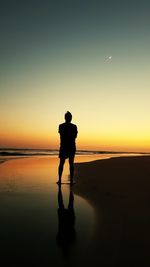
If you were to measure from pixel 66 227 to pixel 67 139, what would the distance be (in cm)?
568

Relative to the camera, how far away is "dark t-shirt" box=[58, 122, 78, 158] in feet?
32.1

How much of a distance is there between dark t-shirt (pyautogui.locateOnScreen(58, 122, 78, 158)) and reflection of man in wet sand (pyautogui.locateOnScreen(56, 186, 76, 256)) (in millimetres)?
3547

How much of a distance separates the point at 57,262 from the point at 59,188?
5.40 m

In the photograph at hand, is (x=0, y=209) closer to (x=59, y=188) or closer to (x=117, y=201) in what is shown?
(x=117, y=201)

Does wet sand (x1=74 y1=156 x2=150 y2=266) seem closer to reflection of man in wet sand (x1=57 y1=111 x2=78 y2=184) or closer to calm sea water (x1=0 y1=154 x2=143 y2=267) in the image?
calm sea water (x1=0 y1=154 x2=143 y2=267)

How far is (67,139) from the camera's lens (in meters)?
9.83

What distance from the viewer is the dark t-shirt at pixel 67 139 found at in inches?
385

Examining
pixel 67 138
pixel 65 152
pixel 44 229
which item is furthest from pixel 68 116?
pixel 44 229

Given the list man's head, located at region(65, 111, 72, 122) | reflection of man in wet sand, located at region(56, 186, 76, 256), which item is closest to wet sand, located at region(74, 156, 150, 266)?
reflection of man in wet sand, located at region(56, 186, 76, 256)

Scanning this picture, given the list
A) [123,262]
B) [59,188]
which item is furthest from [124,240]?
[59,188]

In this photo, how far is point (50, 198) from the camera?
6.66m

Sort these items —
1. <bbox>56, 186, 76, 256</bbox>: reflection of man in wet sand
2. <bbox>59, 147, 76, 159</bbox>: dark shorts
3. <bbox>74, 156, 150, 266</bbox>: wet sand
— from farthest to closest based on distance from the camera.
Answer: <bbox>59, 147, 76, 159</bbox>: dark shorts < <bbox>56, 186, 76, 256</bbox>: reflection of man in wet sand < <bbox>74, 156, 150, 266</bbox>: wet sand

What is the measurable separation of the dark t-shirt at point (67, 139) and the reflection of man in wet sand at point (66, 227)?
3.55 meters

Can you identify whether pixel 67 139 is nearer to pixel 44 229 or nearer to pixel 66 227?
pixel 66 227
